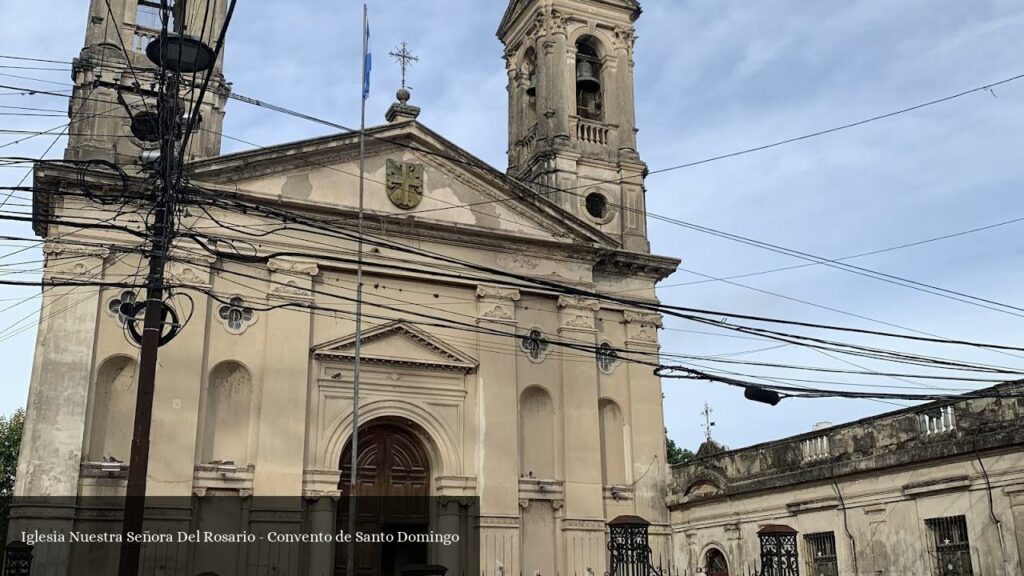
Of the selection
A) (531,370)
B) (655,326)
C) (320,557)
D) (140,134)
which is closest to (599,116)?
(655,326)

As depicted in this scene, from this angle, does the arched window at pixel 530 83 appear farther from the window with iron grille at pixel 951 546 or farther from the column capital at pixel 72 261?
the window with iron grille at pixel 951 546

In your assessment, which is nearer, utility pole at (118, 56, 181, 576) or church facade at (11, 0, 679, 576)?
utility pole at (118, 56, 181, 576)

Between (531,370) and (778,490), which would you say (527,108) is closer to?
(531,370)

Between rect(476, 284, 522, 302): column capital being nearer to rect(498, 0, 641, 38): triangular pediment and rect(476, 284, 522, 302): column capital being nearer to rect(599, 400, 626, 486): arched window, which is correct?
rect(599, 400, 626, 486): arched window

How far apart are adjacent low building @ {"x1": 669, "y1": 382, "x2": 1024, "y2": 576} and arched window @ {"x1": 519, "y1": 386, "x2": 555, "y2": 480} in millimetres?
3733

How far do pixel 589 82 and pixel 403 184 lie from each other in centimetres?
807

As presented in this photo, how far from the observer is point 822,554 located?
2272cm

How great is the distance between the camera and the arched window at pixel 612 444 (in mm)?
26484

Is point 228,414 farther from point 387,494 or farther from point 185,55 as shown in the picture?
point 185,55

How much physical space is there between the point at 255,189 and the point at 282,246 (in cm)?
156

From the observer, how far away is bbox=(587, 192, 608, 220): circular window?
29203 millimetres

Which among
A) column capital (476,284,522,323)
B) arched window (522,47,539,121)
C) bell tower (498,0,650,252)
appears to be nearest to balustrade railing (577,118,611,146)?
bell tower (498,0,650,252)

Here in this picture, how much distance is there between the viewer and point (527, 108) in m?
31.9

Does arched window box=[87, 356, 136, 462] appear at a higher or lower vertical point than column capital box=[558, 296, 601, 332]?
lower
